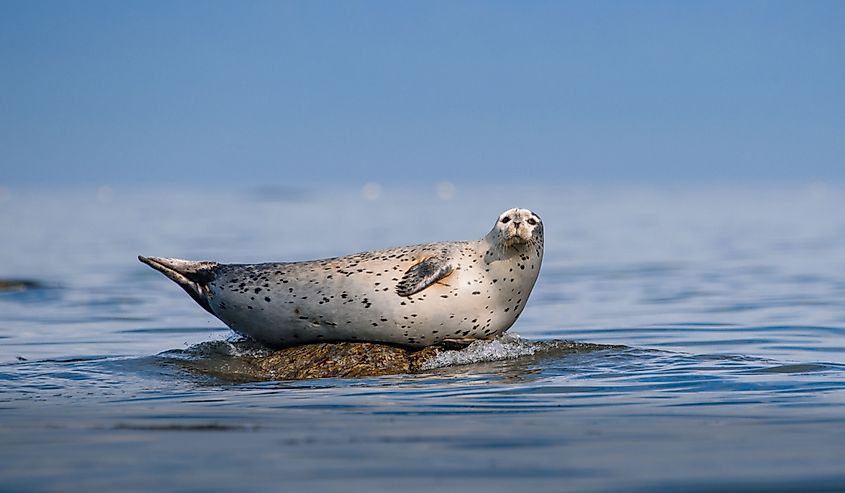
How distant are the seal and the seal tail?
0.38 m

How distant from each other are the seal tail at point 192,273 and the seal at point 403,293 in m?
0.38

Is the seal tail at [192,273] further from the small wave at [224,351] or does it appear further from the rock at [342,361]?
the rock at [342,361]

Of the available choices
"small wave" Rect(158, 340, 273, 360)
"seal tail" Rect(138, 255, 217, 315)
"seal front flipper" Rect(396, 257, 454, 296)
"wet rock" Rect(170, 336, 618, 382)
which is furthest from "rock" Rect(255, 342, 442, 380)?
"seal tail" Rect(138, 255, 217, 315)

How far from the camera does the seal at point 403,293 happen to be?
11.3 m

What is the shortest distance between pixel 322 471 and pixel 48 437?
1.88 metres

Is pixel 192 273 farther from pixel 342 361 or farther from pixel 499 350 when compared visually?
pixel 499 350

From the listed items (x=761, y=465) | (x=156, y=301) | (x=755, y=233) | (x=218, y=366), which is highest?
(x=755, y=233)

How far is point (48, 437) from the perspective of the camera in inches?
300

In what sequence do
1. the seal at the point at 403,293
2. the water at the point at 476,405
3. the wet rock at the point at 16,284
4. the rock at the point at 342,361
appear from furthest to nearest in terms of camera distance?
the wet rock at the point at 16,284 → the seal at the point at 403,293 → the rock at the point at 342,361 → the water at the point at 476,405

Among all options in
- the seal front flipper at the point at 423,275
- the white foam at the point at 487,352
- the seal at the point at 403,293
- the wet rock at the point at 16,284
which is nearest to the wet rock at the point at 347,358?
the white foam at the point at 487,352

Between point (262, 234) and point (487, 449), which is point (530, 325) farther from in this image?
point (262, 234)

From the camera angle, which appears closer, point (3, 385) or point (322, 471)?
point (322, 471)

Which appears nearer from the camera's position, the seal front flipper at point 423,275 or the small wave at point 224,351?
the seal front flipper at point 423,275

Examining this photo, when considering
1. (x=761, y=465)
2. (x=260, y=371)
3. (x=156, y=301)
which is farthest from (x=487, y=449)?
(x=156, y=301)
